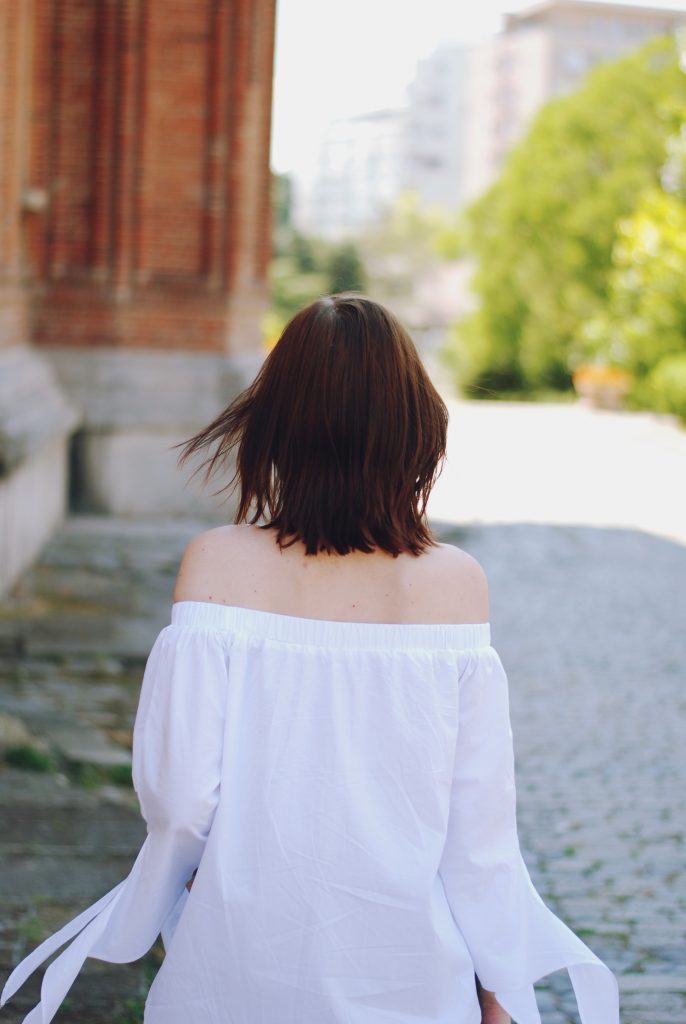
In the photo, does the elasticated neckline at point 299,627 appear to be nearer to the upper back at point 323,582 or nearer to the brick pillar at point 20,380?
the upper back at point 323,582

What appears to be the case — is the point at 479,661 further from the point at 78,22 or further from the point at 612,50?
the point at 612,50

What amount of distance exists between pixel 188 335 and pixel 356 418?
34.6 ft

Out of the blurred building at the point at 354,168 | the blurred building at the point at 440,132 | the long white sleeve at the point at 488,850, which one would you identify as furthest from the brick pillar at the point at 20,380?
the blurred building at the point at 354,168

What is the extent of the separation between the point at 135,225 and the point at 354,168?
183456 millimetres

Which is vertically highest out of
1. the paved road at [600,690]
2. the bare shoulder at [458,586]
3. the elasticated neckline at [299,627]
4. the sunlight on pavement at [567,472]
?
the bare shoulder at [458,586]

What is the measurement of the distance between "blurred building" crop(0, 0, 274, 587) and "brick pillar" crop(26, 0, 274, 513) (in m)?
0.01

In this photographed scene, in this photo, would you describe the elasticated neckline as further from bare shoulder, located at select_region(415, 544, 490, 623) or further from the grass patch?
the grass patch

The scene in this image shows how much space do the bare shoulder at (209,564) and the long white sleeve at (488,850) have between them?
1.21 ft

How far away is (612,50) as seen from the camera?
361 feet

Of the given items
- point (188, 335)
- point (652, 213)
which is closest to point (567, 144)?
point (652, 213)

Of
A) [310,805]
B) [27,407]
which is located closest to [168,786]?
[310,805]

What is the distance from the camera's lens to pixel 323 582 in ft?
6.68

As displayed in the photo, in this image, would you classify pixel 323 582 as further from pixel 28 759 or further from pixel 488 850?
pixel 28 759

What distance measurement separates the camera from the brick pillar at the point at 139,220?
11.9 meters
